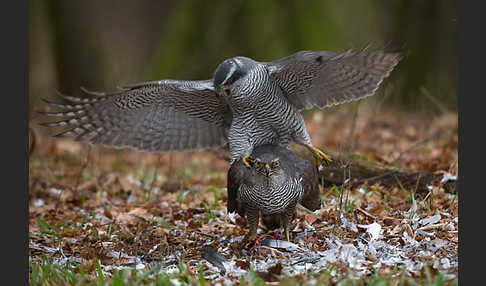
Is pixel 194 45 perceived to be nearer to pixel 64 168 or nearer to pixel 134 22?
pixel 64 168

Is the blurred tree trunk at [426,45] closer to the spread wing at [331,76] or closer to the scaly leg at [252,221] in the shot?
the spread wing at [331,76]

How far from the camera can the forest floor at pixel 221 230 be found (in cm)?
364

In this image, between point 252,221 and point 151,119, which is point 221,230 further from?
point 151,119

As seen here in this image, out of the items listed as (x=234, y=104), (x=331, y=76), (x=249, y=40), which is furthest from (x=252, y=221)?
(x=249, y=40)

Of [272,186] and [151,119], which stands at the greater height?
[151,119]

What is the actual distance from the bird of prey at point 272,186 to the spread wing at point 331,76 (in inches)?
25.9

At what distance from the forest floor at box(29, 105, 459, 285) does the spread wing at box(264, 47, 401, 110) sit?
21.5 inches

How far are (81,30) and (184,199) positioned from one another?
5581mm

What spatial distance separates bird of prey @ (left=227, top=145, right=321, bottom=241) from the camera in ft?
13.5

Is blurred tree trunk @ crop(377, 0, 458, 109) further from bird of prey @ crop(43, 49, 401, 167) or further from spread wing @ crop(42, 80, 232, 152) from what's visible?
spread wing @ crop(42, 80, 232, 152)

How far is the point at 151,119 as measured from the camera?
17.5ft

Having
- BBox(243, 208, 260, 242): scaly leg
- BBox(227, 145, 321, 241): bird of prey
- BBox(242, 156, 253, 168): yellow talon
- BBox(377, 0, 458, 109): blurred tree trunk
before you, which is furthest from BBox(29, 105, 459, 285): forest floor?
BBox(377, 0, 458, 109): blurred tree trunk

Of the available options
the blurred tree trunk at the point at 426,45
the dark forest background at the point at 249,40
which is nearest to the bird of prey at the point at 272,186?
the dark forest background at the point at 249,40

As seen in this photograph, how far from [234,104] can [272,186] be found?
0.96m
